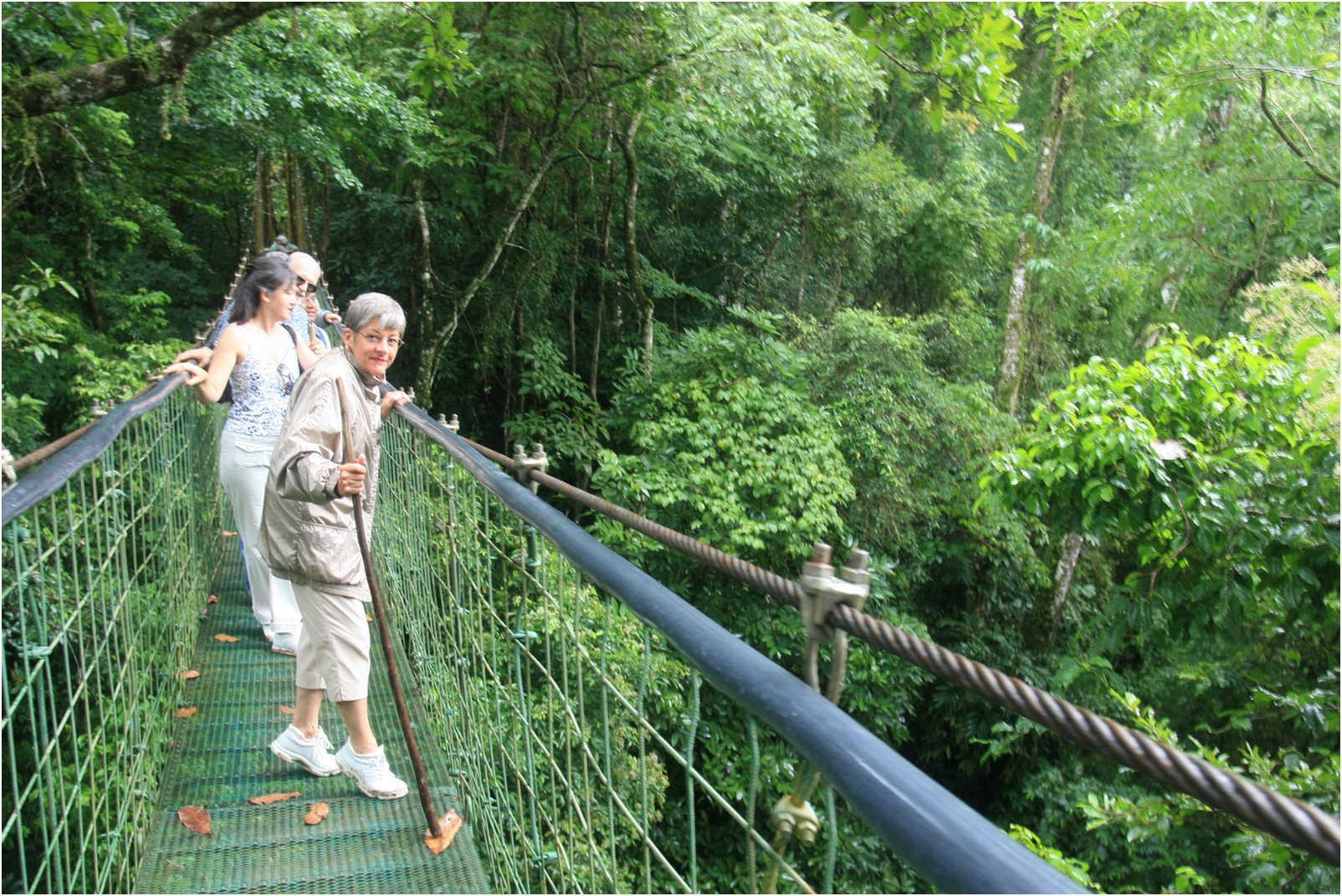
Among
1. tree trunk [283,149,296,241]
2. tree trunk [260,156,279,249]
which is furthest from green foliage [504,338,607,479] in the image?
tree trunk [260,156,279,249]

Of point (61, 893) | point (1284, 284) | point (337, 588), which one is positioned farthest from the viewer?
point (1284, 284)

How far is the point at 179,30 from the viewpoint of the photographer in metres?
4.00

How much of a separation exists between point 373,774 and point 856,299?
37.6 ft

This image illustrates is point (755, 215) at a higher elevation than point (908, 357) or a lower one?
higher

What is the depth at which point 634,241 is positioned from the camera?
10.4m

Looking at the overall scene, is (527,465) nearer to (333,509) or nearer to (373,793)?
(333,509)

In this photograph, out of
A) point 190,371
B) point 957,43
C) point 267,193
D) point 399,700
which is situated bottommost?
point 399,700

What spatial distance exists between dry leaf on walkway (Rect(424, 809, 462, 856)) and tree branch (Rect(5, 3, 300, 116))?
3154 mm

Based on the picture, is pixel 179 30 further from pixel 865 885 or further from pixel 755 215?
pixel 755 215

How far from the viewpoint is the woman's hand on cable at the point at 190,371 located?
292 centimetres

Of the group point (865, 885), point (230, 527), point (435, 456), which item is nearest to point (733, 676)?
point (435, 456)

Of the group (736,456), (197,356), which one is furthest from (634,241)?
(197,356)

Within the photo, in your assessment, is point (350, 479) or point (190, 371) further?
point (190, 371)

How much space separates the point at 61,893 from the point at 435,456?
1.64 meters
